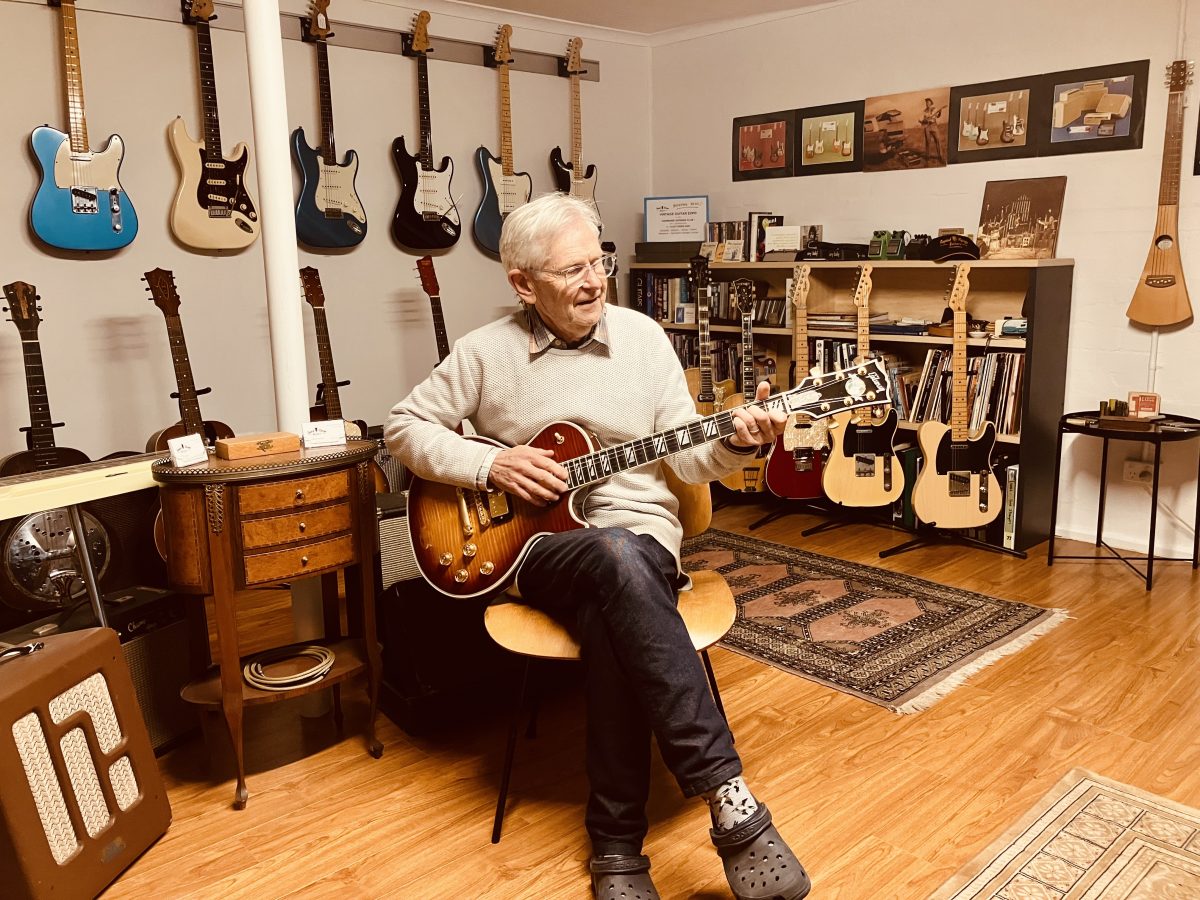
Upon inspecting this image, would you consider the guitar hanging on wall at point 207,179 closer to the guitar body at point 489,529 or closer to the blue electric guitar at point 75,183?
the blue electric guitar at point 75,183

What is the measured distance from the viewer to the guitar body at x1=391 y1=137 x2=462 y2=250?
3975 mm

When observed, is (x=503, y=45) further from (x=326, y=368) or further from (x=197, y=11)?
(x=326, y=368)

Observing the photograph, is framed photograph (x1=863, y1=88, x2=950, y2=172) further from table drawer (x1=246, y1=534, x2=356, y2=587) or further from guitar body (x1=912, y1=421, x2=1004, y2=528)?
table drawer (x1=246, y1=534, x2=356, y2=587)

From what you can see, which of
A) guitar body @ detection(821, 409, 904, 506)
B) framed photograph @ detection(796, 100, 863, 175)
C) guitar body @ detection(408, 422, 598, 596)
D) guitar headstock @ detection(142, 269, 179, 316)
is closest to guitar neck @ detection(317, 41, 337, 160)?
guitar headstock @ detection(142, 269, 179, 316)

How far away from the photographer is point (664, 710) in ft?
5.14

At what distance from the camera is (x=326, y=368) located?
11.7ft

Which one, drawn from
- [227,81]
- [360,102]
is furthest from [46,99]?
[360,102]

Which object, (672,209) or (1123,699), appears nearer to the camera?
(1123,699)

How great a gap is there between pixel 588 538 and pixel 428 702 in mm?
727

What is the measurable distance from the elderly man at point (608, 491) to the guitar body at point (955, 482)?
1.74m

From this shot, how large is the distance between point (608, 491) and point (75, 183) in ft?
7.70

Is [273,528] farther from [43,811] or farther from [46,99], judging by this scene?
[46,99]

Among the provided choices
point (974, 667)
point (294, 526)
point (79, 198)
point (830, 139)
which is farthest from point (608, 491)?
point (830, 139)

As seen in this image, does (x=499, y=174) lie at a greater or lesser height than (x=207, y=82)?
lesser
